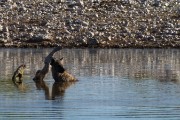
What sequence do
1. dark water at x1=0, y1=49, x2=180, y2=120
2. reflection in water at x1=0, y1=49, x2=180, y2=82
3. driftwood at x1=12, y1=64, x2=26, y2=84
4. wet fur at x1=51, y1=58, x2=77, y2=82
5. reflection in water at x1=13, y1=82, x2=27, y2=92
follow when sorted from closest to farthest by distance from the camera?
dark water at x1=0, y1=49, x2=180, y2=120
reflection in water at x1=13, y1=82, x2=27, y2=92
wet fur at x1=51, y1=58, x2=77, y2=82
driftwood at x1=12, y1=64, x2=26, y2=84
reflection in water at x1=0, y1=49, x2=180, y2=82

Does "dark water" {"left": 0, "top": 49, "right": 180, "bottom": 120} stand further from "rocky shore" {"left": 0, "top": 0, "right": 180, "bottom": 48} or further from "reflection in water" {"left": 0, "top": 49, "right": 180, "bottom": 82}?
"rocky shore" {"left": 0, "top": 0, "right": 180, "bottom": 48}

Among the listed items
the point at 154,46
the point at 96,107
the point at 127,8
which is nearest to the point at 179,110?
the point at 96,107

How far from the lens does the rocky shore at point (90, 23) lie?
4228cm

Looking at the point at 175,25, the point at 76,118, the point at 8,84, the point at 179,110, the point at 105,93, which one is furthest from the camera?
the point at 175,25

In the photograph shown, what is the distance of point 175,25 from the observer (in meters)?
44.7

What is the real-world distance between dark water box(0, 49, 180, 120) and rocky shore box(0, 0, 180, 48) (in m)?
5.43

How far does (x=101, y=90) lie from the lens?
23.1 m

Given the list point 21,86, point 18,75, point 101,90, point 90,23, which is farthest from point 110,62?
point 90,23

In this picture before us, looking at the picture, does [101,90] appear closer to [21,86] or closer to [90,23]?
[21,86]

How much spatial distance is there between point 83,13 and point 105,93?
2487 cm

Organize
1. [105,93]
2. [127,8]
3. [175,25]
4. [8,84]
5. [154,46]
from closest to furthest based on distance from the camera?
1. [105,93]
2. [8,84]
3. [154,46]
4. [175,25]
5. [127,8]

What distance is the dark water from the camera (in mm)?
18672

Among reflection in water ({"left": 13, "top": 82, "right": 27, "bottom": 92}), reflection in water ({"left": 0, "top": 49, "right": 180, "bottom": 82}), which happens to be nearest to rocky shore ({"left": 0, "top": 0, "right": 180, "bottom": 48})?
reflection in water ({"left": 0, "top": 49, "right": 180, "bottom": 82})

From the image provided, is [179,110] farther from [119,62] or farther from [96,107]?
[119,62]
